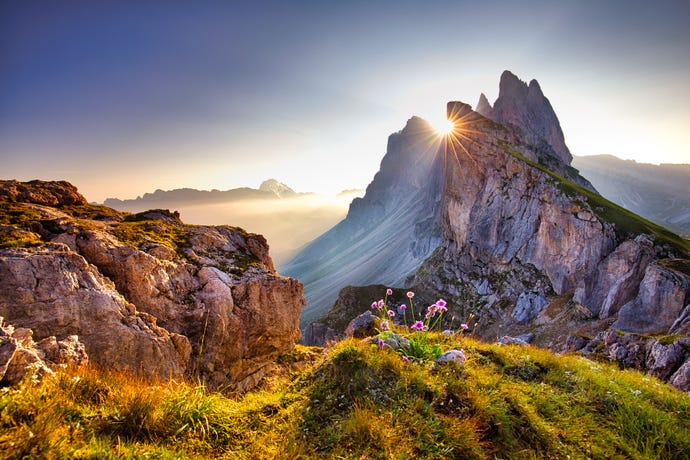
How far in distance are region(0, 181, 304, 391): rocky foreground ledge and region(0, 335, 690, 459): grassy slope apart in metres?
1.38

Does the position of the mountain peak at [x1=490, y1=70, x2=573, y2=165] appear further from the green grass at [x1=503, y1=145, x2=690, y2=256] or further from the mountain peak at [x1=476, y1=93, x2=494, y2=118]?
the green grass at [x1=503, y1=145, x2=690, y2=256]

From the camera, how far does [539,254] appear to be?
65.5 meters

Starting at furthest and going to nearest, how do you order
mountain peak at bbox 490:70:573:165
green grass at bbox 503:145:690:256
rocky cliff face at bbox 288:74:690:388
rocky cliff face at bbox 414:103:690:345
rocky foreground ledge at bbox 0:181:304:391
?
mountain peak at bbox 490:70:573:165 → green grass at bbox 503:145:690:256 → rocky cliff face at bbox 414:103:690:345 → rocky cliff face at bbox 288:74:690:388 → rocky foreground ledge at bbox 0:181:304:391

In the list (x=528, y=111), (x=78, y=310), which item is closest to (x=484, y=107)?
(x=528, y=111)

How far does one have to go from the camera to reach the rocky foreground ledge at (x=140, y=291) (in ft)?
33.2

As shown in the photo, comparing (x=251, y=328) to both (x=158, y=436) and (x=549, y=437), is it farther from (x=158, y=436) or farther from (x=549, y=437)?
(x=549, y=437)

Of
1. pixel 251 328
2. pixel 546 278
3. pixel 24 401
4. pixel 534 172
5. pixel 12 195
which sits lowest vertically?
pixel 546 278

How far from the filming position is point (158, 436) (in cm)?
425

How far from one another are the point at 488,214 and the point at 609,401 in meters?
84.8

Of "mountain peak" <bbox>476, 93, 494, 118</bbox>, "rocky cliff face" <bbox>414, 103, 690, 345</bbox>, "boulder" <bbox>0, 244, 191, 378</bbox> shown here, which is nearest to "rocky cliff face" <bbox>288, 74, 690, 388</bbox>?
"rocky cliff face" <bbox>414, 103, 690, 345</bbox>

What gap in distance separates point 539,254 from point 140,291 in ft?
244

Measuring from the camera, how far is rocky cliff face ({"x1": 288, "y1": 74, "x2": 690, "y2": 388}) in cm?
3994

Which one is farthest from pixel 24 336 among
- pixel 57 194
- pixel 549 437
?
pixel 57 194

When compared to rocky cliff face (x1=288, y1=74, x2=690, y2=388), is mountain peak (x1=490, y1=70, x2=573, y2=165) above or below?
above
